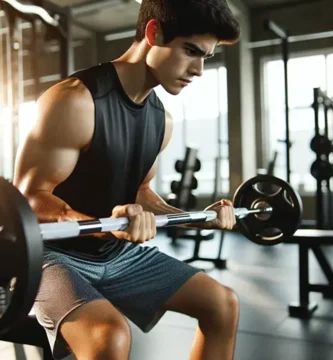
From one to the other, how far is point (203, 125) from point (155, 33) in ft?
21.9

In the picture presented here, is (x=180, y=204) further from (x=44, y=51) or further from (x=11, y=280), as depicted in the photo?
(x=11, y=280)

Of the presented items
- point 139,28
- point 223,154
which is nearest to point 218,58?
point 223,154

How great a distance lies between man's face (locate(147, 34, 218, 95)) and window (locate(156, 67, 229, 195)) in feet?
19.9

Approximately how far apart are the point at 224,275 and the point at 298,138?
3.97 m

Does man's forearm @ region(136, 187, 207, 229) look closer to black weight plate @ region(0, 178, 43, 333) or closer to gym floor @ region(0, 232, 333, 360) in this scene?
black weight plate @ region(0, 178, 43, 333)

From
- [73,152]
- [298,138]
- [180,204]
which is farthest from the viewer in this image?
[298,138]

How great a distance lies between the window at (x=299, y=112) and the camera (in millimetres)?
7324

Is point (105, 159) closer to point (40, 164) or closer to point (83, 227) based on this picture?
point (40, 164)

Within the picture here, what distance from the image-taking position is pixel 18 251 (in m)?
0.88

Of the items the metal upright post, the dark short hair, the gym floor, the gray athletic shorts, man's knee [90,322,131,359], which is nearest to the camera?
man's knee [90,322,131,359]

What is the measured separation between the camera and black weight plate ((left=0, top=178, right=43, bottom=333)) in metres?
0.86

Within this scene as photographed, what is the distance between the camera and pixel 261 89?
25.2 ft

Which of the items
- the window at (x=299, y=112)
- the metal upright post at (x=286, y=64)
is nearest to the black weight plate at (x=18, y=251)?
the metal upright post at (x=286, y=64)

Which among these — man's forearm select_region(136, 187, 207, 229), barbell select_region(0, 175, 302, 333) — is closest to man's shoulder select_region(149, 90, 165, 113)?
man's forearm select_region(136, 187, 207, 229)
